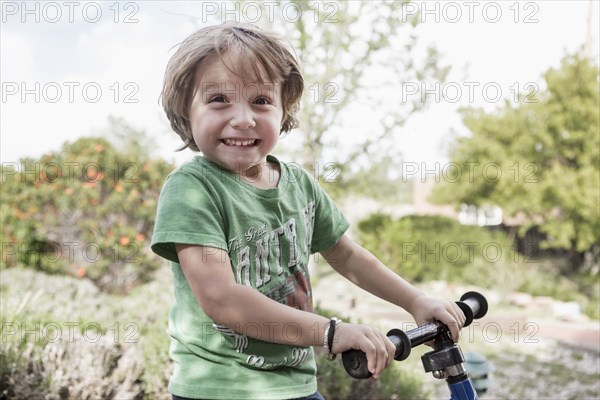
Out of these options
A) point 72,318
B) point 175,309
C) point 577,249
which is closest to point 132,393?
point 72,318

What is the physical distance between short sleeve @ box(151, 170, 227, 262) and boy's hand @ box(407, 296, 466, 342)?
57 centimetres

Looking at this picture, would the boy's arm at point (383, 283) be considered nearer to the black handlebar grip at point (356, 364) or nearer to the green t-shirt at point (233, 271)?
the green t-shirt at point (233, 271)

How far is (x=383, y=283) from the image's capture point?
2.07 metres

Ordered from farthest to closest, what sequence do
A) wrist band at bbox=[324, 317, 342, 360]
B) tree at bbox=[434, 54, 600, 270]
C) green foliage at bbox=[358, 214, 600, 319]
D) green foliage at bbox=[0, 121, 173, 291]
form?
tree at bbox=[434, 54, 600, 270] < green foliage at bbox=[358, 214, 600, 319] < green foliage at bbox=[0, 121, 173, 291] < wrist band at bbox=[324, 317, 342, 360]

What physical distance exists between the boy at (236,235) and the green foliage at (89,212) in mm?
7675

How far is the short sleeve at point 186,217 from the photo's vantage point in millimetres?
1655

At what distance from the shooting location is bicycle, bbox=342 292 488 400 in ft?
4.67

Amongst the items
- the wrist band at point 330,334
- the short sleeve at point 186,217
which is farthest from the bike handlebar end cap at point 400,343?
the short sleeve at point 186,217

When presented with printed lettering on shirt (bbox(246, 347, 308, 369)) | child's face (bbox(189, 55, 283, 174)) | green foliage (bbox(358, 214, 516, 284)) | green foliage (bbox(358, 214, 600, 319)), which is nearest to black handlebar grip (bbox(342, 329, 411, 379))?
printed lettering on shirt (bbox(246, 347, 308, 369))

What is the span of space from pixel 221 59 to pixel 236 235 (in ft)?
1.55

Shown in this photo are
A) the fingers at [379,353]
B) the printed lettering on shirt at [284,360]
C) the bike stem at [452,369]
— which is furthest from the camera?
the printed lettering on shirt at [284,360]

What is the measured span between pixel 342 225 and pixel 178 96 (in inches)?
26.0

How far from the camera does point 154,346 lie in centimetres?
358

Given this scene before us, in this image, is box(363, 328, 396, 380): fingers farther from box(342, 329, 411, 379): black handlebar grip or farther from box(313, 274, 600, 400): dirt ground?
box(313, 274, 600, 400): dirt ground
